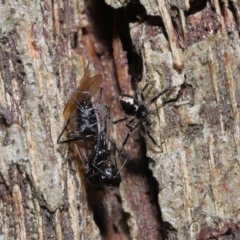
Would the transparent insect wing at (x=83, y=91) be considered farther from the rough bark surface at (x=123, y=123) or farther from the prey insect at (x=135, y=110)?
the prey insect at (x=135, y=110)

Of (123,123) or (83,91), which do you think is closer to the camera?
(83,91)

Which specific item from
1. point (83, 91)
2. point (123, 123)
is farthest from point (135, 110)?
point (83, 91)

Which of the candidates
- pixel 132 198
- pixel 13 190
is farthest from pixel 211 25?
pixel 13 190

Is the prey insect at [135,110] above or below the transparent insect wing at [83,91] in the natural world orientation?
below

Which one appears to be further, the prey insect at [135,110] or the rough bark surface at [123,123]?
the prey insect at [135,110]

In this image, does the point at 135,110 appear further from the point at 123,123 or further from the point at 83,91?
the point at 83,91

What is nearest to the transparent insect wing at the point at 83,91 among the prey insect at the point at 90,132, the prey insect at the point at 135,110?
the prey insect at the point at 90,132
